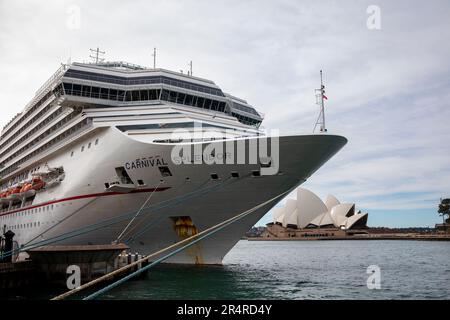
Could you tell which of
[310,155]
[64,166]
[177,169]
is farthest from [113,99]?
[310,155]

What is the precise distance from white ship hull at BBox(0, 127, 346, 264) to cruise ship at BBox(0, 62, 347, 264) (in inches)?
2.0

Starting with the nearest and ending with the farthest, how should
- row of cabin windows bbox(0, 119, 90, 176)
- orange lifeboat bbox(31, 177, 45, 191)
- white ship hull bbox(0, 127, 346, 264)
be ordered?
white ship hull bbox(0, 127, 346, 264), row of cabin windows bbox(0, 119, 90, 176), orange lifeboat bbox(31, 177, 45, 191)

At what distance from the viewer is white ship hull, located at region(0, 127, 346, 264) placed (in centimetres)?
1878

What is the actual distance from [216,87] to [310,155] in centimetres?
1073

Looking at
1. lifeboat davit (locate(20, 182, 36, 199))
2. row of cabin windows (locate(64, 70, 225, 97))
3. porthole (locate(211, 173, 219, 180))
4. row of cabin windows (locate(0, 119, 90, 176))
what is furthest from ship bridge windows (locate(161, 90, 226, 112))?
lifeboat davit (locate(20, 182, 36, 199))

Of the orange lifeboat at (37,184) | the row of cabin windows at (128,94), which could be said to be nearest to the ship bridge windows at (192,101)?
the row of cabin windows at (128,94)

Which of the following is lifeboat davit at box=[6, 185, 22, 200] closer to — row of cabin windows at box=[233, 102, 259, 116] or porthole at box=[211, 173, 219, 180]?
row of cabin windows at box=[233, 102, 259, 116]

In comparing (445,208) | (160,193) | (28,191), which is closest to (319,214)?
(445,208)

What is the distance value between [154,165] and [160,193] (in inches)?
59.1

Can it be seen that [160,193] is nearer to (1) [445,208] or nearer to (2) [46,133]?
(2) [46,133]

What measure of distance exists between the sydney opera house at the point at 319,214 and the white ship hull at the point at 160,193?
95537 millimetres

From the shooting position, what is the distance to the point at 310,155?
18.6 meters

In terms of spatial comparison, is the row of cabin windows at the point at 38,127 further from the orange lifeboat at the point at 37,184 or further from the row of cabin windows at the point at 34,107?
the orange lifeboat at the point at 37,184
